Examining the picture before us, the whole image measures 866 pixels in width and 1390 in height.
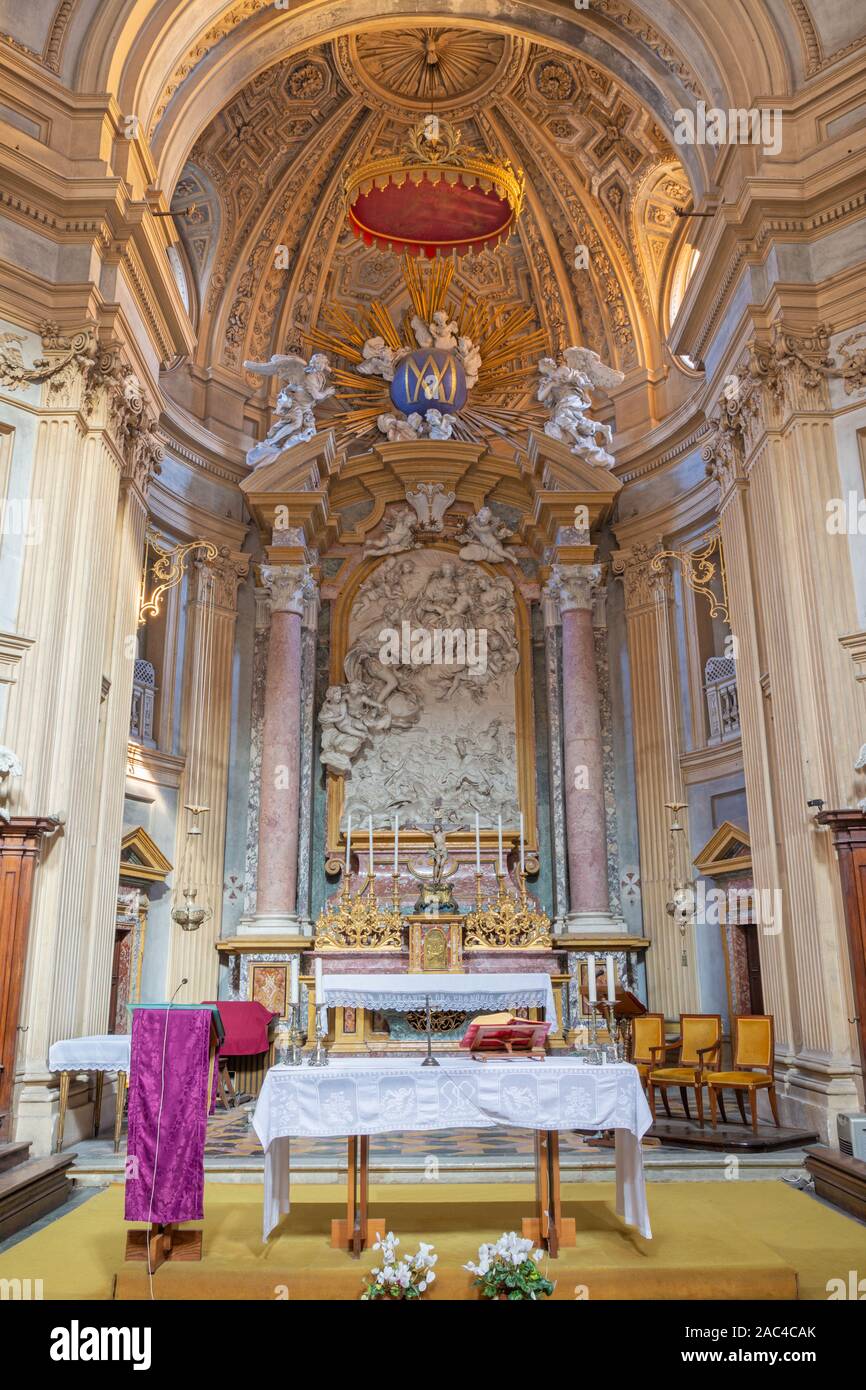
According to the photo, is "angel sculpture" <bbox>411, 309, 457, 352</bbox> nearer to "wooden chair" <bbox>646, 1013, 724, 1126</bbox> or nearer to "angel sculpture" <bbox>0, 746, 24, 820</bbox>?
"angel sculpture" <bbox>0, 746, 24, 820</bbox>

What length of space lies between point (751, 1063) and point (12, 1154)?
5503mm

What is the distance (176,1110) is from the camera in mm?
5355

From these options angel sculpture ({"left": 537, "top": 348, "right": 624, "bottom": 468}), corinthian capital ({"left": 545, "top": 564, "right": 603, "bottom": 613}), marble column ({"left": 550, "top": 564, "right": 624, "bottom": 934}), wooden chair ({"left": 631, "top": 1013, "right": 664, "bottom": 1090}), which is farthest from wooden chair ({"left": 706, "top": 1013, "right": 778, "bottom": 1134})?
angel sculpture ({"left": 537, "top": 348, "right": 624, "bottom": 468})

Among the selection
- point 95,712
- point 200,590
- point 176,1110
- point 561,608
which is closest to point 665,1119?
point 176,1110

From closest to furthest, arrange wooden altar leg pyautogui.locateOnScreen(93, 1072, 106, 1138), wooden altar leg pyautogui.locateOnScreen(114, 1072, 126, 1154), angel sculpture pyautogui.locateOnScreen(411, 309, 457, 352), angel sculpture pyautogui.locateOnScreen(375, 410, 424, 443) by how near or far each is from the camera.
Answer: wooden altar leg pyautogui.locateOnScreen(114, 1072, 126, 1154) → wooden altar leg pyautogui.locateOnScreen(93, 1072, 106, 1138) → angel sculpture pyautogui.locateOnScreen(375, 410, 424, 443) → angel sculpture pyautogui.locateOnScreen(411, 309, 457, 352)

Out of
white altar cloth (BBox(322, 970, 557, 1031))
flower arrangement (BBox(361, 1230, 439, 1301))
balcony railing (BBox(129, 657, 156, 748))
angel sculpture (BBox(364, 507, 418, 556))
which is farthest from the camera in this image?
angel sculpture (BBox(364, 507, 418, 556))

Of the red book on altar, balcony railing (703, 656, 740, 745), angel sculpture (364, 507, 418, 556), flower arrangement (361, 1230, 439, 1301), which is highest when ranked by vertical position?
angel sculpture (364, 507, 418, 556)

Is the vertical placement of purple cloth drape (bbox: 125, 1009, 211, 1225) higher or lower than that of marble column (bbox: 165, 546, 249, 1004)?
lower

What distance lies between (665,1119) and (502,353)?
1084cm

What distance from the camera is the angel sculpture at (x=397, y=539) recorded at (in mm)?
14992

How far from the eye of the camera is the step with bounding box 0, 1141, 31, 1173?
6906 mm

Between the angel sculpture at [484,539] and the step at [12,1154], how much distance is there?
9.67 meters

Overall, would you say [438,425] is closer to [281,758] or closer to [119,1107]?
[281,758]

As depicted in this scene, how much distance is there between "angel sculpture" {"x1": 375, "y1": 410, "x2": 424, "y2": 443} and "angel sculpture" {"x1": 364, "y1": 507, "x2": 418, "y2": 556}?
1.00 metres
